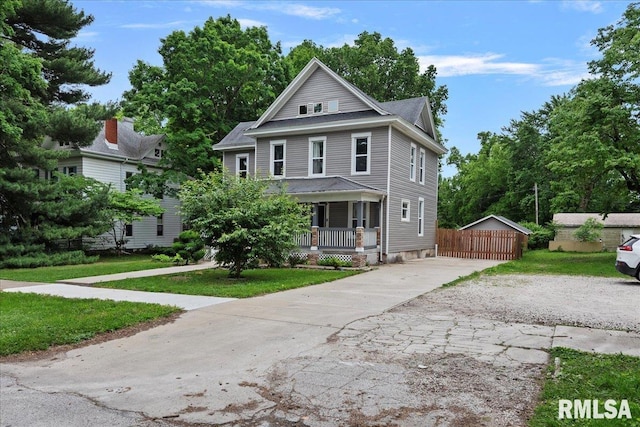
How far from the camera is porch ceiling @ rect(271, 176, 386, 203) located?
17.8m

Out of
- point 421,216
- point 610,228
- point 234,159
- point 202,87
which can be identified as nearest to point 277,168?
point 234,159

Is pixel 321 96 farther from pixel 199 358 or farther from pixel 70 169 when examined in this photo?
pixel 199 358

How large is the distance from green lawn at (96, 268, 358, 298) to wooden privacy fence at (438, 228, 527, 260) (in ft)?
39.2

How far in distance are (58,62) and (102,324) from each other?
2126cm

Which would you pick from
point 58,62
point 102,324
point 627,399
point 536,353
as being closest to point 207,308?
Result: point 102,324

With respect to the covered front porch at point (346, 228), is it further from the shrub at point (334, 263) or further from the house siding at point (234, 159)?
the house siding at point (234, 159)

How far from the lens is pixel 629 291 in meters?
11.1

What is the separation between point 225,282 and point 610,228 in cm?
3261

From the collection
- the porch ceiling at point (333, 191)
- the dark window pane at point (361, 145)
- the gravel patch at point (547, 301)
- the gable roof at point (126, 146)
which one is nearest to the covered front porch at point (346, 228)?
the porch ceiling at point (333, 191)


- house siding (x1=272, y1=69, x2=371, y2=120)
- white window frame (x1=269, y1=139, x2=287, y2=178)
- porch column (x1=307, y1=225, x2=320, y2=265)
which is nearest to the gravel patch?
porch column (x1=307, y1=225, x2=320, y2=265)

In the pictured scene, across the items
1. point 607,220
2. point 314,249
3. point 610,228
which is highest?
point 607,220

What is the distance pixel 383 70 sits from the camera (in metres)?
35.7

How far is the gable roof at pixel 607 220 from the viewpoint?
33.0 meters

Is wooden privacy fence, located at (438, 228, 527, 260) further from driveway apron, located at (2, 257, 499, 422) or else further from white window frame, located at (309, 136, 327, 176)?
driveway apron, located at (2, 257, 499, 422)
